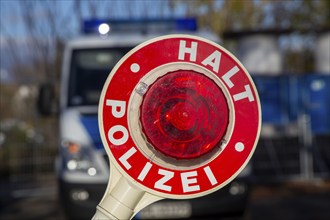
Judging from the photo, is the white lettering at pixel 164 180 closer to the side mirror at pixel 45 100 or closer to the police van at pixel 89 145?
the police van at pixel 89 145

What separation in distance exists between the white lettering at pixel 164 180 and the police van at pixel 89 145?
5.09 meters

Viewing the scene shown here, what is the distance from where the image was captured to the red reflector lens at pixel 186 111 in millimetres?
1879

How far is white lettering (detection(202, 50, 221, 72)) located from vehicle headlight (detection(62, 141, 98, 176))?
552 cm

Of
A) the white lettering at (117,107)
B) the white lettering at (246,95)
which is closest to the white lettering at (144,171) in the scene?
the white lettering at (117,107)

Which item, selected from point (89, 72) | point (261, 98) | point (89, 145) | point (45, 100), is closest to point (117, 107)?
point (89, 145)

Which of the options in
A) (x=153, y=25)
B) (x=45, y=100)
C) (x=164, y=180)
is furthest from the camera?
(x=153, y=25)

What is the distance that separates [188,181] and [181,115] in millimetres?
187

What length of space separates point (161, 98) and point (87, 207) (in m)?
5.69

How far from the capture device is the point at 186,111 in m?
1.91

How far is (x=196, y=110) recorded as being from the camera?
1.92m

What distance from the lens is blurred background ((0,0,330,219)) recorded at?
14.2 m

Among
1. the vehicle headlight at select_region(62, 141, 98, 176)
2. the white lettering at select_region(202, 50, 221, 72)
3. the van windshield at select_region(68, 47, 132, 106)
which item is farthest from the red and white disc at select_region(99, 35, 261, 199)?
the van windshield at select_region(68, 47, 132, 106)

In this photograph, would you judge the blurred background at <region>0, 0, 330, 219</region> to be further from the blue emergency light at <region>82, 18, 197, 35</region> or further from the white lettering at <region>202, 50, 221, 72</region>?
the white lettering at <region>202, 50, 221, 72</region>

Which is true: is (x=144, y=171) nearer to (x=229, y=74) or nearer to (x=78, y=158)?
(x=229, y=74)
